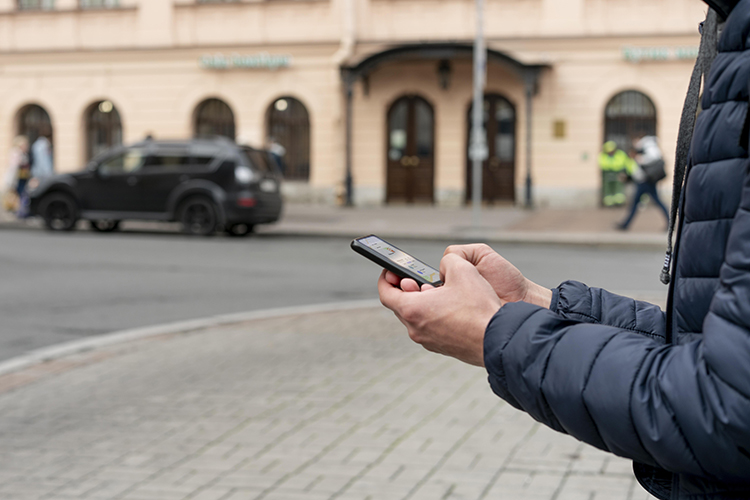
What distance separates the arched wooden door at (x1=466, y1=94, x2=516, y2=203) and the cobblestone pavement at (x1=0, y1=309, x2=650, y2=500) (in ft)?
60.3

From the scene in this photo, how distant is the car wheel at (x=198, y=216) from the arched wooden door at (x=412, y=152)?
880 centimetres

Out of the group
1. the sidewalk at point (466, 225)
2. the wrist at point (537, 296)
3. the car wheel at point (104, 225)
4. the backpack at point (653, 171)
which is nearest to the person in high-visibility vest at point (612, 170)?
the sidewalk at point (466, 225)

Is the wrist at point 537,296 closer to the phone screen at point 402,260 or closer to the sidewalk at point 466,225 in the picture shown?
the phone screen at point 402,260

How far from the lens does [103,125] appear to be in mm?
27656

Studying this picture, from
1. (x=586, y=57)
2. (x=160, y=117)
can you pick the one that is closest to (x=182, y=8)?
(x=160, y=117)

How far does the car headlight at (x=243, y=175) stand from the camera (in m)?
17.1

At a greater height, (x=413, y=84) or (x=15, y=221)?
(x=413, y=84)

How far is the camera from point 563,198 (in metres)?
24.3

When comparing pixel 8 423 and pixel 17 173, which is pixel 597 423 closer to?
pixel 8 423

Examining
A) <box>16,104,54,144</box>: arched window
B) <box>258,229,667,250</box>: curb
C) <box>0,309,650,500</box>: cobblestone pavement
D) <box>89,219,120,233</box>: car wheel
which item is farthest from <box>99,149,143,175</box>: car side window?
<box>0,309,650,500</box>: cobblestone pavement

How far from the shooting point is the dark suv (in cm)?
1719

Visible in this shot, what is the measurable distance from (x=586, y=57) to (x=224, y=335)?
1847 cm

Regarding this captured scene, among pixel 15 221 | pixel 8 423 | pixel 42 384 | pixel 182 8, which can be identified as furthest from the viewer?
pixel 182 8

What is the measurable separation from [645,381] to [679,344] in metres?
0.14
